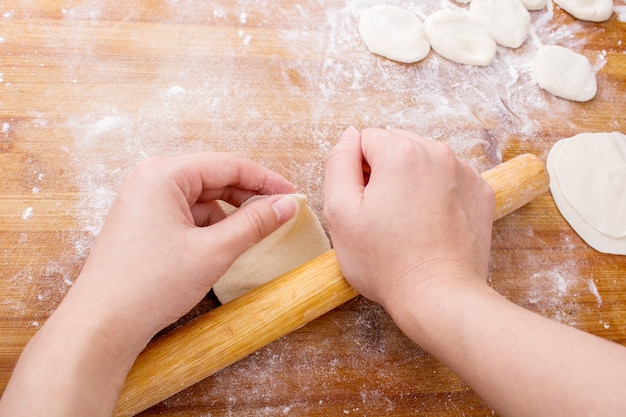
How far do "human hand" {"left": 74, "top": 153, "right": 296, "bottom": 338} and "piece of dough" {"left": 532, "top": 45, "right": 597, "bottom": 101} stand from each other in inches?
36.3

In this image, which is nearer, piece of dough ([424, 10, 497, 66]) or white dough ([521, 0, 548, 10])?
piece of dough ([424, 10, 497, 66])

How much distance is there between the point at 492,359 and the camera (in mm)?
790

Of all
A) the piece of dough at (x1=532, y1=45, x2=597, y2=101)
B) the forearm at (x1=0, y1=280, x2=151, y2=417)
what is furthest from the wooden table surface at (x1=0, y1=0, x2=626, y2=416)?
the forearm at (x1=0, y1=280, x2=151, y2=417)

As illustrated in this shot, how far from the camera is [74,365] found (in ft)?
2.74

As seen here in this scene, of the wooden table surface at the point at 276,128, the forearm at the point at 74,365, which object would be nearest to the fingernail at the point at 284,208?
the wooden table surface at the point at 276,128

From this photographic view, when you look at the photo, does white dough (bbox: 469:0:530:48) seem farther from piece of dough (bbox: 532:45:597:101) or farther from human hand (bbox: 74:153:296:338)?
human hand (bbox: 74:153:296:338)

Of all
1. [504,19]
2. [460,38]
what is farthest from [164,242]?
[504,19]

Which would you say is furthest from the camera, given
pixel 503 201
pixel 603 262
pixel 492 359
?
pixel 603 262

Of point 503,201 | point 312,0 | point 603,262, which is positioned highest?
point 312,0

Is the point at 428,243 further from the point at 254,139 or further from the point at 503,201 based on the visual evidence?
the point at 254,139

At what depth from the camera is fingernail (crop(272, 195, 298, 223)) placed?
103 centimetres

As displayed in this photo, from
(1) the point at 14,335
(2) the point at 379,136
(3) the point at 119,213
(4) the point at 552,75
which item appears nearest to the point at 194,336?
(3) the point at 119,213

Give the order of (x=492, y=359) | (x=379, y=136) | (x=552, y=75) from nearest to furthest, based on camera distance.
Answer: (x=492, y=359), (x=379, y=136), (x=552, y=75)

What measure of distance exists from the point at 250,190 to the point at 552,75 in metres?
0.96
